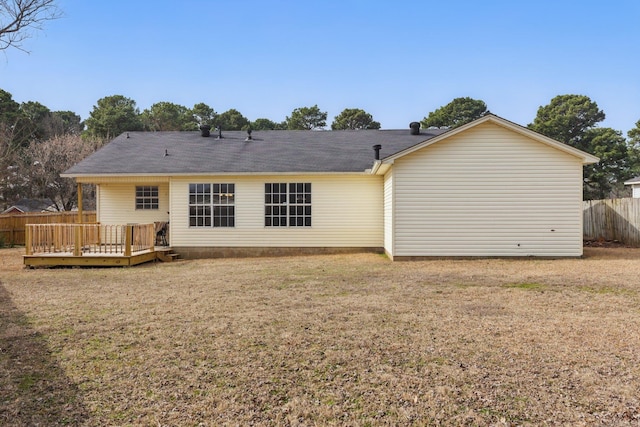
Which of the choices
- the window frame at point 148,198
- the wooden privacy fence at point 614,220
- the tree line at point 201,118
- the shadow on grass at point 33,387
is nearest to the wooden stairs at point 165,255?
the window frame at point 148,198

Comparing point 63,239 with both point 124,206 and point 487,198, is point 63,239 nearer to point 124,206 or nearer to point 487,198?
point 124,206

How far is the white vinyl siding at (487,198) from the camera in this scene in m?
12.1

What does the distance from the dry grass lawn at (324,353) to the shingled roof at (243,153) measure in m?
6.45

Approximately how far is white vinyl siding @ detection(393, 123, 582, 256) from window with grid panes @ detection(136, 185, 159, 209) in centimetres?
906

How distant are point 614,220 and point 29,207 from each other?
3887cm

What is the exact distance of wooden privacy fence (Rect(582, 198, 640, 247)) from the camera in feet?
51.9

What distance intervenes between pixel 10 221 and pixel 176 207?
1077 centimetres

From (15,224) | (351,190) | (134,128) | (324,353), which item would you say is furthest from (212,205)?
(134,128)

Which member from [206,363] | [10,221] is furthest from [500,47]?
[10,221]

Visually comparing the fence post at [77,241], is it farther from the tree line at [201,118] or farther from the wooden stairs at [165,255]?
the tree line at [201,118]

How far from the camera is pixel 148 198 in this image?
15766 millimetres

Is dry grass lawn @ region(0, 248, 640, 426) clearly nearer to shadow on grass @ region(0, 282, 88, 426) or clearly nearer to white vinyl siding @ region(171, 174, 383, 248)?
shadow on grass @ region(0, 282, 88, 426)

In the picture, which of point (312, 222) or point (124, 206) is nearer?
point (312, 222)

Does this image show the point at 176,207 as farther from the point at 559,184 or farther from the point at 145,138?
the point at 559,184
